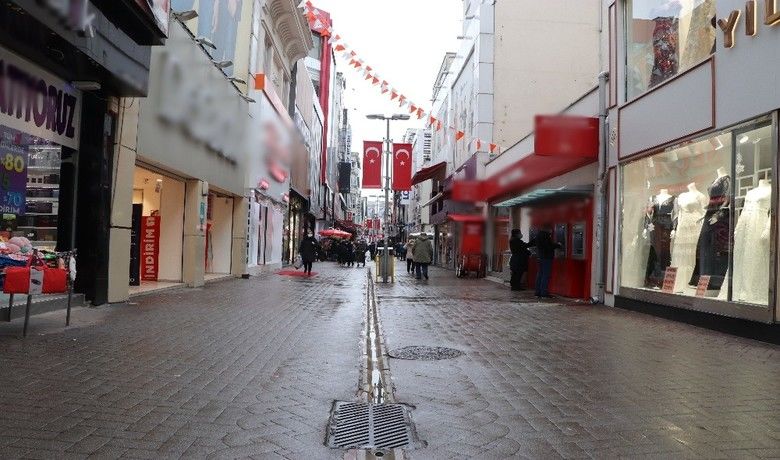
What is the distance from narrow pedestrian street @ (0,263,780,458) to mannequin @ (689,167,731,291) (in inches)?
37.6

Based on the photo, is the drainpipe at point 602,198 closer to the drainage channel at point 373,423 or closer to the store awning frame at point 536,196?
the store awning frame at point 536,196

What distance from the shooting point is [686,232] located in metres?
10.5

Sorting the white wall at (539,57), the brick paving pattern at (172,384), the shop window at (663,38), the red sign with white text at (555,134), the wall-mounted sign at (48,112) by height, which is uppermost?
the white wall at (539,57)

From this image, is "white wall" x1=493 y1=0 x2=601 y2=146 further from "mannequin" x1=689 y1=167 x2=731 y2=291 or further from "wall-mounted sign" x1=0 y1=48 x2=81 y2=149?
"wall-mounted sign" x1=0 y1=48 x2=81 y2=149

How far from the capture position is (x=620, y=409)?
4672mm

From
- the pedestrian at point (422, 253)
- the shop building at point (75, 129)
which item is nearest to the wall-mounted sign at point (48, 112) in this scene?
the shop building at point (75, 129)

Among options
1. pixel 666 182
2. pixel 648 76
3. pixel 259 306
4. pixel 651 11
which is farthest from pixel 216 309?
pixel 651 11

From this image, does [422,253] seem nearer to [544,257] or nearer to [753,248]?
[544,257]

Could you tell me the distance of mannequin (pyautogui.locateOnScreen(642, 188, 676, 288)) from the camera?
435 inches

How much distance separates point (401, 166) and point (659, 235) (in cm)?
851

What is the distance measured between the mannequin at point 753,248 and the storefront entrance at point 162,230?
12.0m

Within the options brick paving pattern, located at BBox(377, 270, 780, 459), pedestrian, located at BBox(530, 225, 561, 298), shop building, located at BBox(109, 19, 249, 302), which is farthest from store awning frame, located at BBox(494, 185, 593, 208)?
pedestrian, located at BBox(530, 225, 561, 298)

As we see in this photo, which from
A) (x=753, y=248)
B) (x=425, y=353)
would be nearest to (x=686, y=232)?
(x=753, y=248)

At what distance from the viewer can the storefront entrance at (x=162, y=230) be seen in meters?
15.2
